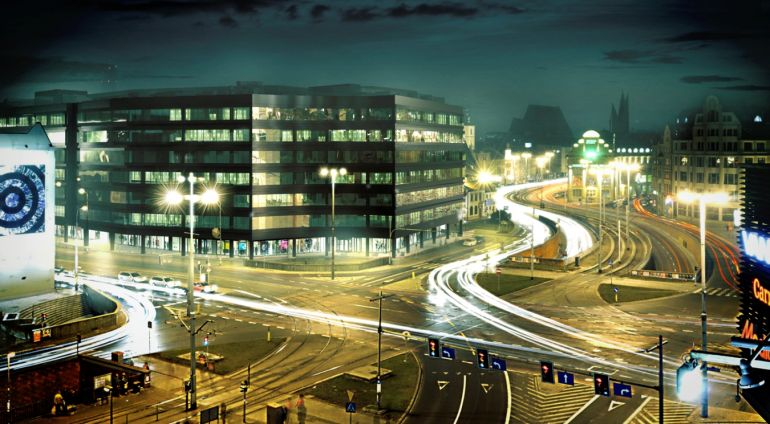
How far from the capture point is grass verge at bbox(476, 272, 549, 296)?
271 ft

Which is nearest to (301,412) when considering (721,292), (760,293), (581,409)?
(581,409)

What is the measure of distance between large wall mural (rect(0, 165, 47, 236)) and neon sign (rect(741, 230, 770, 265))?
216ft

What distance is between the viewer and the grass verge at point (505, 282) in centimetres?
8250

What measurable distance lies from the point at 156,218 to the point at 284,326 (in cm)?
5610

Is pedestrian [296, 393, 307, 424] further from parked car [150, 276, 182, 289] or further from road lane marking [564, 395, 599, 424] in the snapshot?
parked car [150, 276, 182, 289]

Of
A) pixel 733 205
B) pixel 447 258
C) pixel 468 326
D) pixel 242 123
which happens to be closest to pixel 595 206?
pixel 733 205

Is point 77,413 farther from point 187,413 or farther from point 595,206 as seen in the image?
point 595,206

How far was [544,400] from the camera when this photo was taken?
45.2 meters

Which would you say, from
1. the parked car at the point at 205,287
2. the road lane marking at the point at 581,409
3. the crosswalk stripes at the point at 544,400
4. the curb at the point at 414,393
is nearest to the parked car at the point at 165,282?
the parked car at the point at 205,287

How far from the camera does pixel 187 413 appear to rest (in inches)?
1695

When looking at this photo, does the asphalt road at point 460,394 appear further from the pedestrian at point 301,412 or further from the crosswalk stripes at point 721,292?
the crosswalk stripes at point 721,292

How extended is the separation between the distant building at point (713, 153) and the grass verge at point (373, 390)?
4544 inches

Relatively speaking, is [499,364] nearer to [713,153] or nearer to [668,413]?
[668,413]

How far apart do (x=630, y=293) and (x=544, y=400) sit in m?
40.1
